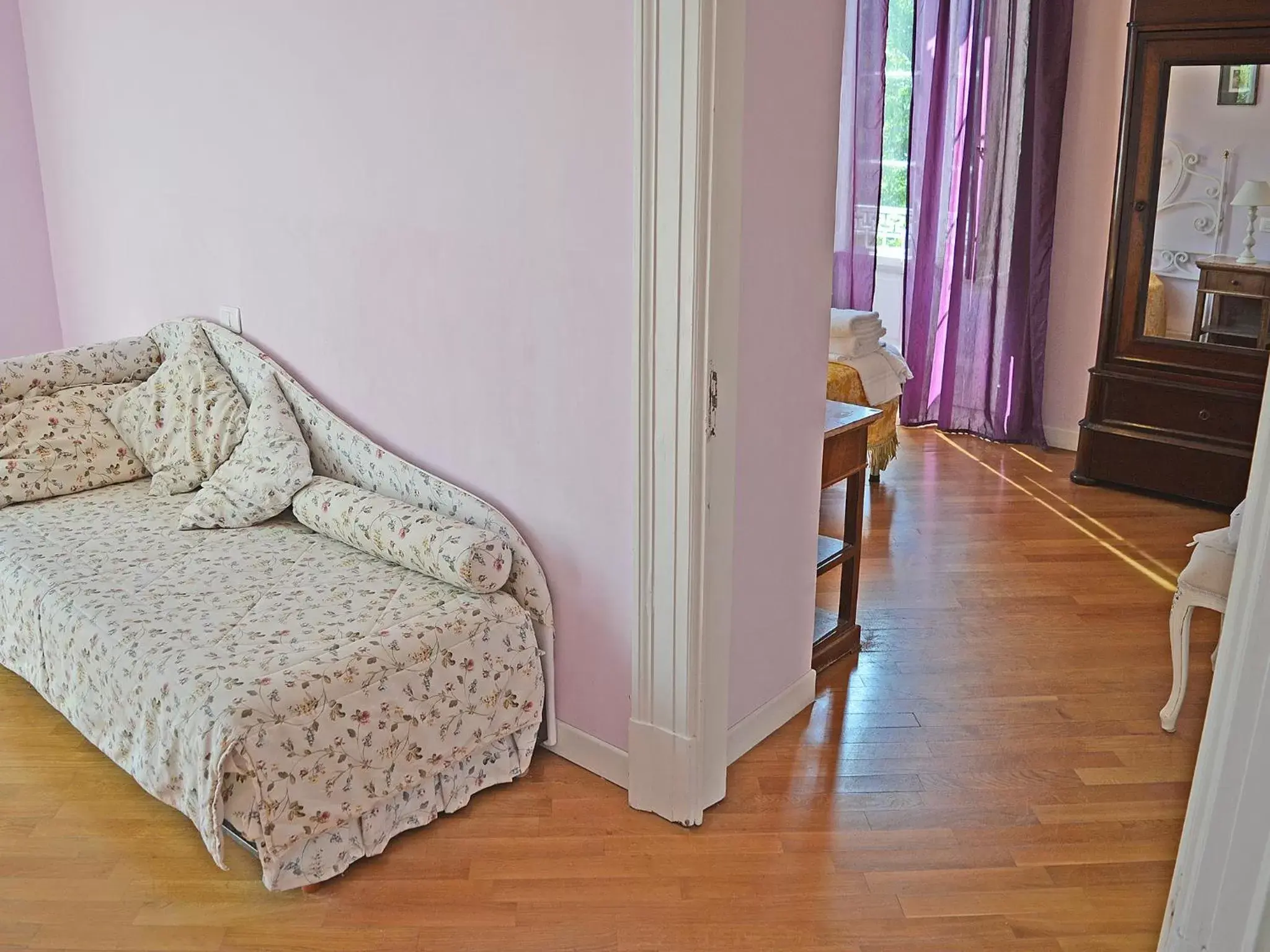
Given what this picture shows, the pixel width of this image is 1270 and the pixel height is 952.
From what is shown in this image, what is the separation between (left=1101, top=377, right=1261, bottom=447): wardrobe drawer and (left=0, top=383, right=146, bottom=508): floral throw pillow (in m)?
3.55

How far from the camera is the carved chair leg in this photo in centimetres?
279

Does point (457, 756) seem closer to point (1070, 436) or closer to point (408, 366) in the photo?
point (408, 366)

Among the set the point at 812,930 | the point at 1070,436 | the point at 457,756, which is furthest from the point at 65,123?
the point at 1070,436

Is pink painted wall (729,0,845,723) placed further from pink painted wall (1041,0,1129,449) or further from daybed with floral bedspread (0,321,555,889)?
pink painted wall (1041,0,1129,449)

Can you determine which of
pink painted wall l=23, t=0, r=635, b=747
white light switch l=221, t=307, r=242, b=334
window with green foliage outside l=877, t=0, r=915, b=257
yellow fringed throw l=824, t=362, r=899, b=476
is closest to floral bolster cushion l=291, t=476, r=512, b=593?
pink painted wall l=23, t=0, r=635, b=747

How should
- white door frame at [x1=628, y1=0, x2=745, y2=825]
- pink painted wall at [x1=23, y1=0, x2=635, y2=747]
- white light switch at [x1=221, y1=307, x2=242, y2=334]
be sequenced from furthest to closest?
white light switch at [x1=221, y1=307, x2=242, y2=334] → pink painted wall at [x1=23, y1=0, x2=635, y2=747] → white door frame at [x1=628, y1=0, x2=745, y2=825]

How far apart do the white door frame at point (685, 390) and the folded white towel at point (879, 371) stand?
6.96 ft

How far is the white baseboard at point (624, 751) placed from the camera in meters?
2.66

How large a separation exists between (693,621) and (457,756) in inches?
23.2

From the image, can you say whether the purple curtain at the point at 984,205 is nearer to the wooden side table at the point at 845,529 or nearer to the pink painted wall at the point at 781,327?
the wooden side table at the point at 845,529

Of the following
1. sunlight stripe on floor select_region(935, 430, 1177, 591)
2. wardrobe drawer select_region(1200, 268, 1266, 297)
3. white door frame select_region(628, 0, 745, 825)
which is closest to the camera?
white door frame select_region(628, 0, 745, 825)

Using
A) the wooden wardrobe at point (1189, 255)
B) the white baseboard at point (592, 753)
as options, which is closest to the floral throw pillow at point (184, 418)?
the white baseboard at point (592, 753)

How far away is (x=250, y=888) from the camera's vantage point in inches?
91.5

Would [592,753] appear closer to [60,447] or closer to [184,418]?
[184,418]
